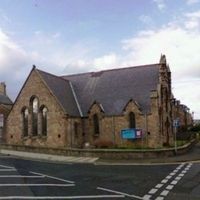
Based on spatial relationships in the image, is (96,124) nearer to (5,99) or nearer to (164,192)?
(5,99)

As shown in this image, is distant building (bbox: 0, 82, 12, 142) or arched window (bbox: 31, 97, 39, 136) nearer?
arched window (bbox: 31, 97, 39, 136)

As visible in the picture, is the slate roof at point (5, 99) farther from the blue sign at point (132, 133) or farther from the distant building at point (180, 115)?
the blue sign at point (132, 133)

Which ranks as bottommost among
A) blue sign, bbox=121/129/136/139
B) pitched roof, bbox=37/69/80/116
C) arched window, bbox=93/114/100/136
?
blue sign, bbox=121/129/136/139

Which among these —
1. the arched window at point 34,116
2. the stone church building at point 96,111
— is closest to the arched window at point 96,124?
the stone church building at point 96,111

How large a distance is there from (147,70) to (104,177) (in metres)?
27.5

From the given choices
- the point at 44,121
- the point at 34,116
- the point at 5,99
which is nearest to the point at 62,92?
the point at 44,121

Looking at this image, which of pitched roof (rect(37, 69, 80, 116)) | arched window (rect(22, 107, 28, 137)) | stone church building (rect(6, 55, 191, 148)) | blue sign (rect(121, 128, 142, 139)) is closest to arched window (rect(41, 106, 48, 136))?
stone church building (rect(6, 55, 191, 148))

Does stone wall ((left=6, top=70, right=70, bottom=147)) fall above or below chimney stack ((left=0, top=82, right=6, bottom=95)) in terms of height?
below

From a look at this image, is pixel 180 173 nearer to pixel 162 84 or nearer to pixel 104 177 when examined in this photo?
pixel 104 177

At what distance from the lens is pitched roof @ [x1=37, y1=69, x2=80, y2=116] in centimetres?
4244

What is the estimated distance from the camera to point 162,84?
142 ft

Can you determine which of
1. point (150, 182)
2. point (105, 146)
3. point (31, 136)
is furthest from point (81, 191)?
point (31, 136)

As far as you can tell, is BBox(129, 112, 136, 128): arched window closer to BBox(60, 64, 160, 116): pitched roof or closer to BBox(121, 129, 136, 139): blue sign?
BBox(60, 64, 160, 116): pitched roof

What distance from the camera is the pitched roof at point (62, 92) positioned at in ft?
139
